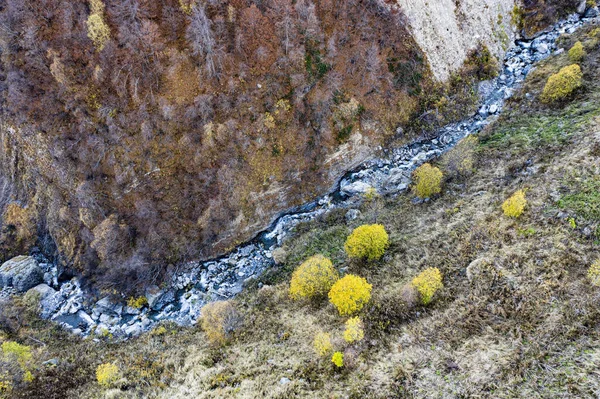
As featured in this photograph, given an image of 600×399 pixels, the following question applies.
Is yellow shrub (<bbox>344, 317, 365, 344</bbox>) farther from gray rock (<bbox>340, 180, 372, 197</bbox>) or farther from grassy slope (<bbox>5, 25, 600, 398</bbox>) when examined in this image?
gray rock (<bbox>340, 180, 372, 197</bbox>)

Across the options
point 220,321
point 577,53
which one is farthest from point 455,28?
point 220,321

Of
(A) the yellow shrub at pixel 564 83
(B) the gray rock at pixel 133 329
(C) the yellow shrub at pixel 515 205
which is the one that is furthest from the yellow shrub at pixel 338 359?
(A) the yellow shrub at pixel 564 83

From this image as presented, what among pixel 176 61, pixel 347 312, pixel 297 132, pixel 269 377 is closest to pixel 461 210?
pixel 347 312

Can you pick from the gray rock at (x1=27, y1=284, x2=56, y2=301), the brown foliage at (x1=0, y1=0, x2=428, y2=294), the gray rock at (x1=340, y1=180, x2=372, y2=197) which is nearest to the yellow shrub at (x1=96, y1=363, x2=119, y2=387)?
the brown foliage at (x1=0, y1=0, x2=428, y2=294)

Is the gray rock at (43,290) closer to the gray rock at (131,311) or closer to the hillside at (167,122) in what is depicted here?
the hillside at (167,122)

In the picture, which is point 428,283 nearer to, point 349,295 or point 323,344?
point 349,295

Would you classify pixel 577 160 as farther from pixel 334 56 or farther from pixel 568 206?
pixel 334 56
